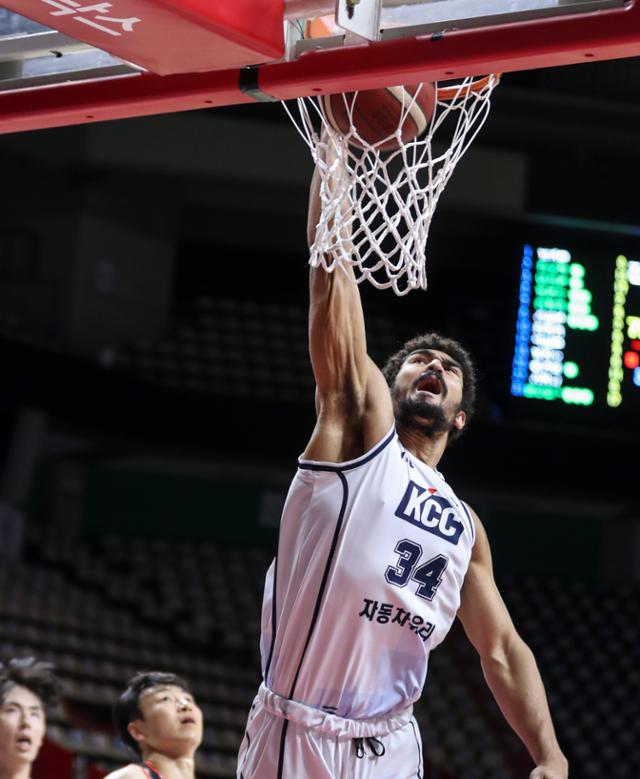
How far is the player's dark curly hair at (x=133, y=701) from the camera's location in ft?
12.8

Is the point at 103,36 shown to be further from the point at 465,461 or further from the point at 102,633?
the point at 465,461

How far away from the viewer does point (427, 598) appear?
284 centimetres

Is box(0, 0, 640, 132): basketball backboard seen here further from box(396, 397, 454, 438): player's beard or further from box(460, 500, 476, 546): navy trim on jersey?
box(460, 500, 476, 546): navy trim on jersey

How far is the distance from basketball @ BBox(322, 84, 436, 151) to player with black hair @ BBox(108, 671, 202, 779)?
1.80 m

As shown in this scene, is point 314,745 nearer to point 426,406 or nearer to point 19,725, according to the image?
point 426,406

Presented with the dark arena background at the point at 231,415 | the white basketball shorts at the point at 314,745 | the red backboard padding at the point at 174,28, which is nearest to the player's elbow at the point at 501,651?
the white basketball shorts at the point at 314,745

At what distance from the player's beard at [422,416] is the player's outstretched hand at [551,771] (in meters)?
0.76

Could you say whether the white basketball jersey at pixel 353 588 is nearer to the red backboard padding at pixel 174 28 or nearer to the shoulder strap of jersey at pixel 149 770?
the red backboard padding at pixel 174 28

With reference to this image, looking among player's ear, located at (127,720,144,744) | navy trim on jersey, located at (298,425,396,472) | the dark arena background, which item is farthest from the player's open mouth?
the dark arena background

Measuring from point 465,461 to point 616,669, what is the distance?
2345 mm

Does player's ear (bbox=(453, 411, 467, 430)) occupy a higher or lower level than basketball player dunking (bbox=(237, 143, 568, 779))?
higher

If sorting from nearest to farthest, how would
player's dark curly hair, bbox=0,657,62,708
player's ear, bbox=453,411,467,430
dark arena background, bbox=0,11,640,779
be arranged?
1. player's ear, bbox=453,411,467,430
2. player's dark curly hair, bbox=0,657,62,708
3. dark arena background, bbox=0,11,640,779

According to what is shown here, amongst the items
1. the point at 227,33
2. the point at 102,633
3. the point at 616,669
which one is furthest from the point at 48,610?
the point at 227,33

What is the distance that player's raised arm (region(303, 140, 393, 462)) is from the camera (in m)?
2.76
